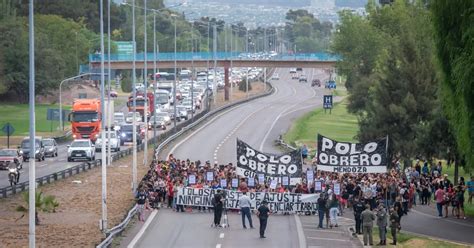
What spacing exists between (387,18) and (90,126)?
3499 cm

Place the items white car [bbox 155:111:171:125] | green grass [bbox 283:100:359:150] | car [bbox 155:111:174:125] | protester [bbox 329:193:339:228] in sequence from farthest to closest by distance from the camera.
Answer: car [bbox 155:111:174:125]
white car [bbox 155:111:171:125]
green grass [bbox 283:100:359:150]
protester [bbox 329:193:339:228]

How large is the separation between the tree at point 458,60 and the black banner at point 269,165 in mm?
12483

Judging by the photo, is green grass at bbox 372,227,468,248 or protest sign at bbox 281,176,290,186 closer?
green grass at bbox 372,227,468,248

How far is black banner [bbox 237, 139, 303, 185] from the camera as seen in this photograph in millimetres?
46969

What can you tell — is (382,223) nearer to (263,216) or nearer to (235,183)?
(263,216)

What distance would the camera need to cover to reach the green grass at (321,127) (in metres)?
94.6

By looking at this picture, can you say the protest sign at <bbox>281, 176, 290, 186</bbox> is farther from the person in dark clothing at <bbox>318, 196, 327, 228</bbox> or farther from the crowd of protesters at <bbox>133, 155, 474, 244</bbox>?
the person in dark clothing at <bbox>318, 196, 327, 228</bbox>

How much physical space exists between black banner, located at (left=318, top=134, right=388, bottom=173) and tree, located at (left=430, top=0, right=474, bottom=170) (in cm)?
967

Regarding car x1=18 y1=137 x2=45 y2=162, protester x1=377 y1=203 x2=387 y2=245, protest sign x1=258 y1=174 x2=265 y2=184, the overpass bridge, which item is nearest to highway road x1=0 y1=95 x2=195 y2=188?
car x1=18 y1=137 x2=45 y2=162

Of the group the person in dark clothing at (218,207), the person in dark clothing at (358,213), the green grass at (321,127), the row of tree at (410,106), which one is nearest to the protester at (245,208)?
the person in dark clothing at (218,207)

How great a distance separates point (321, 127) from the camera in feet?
357

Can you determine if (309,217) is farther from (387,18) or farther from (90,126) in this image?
(387,18)

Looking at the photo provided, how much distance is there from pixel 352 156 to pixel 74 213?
10.3m

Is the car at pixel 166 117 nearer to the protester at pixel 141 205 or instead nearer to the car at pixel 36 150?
the car at pixel 36 150
